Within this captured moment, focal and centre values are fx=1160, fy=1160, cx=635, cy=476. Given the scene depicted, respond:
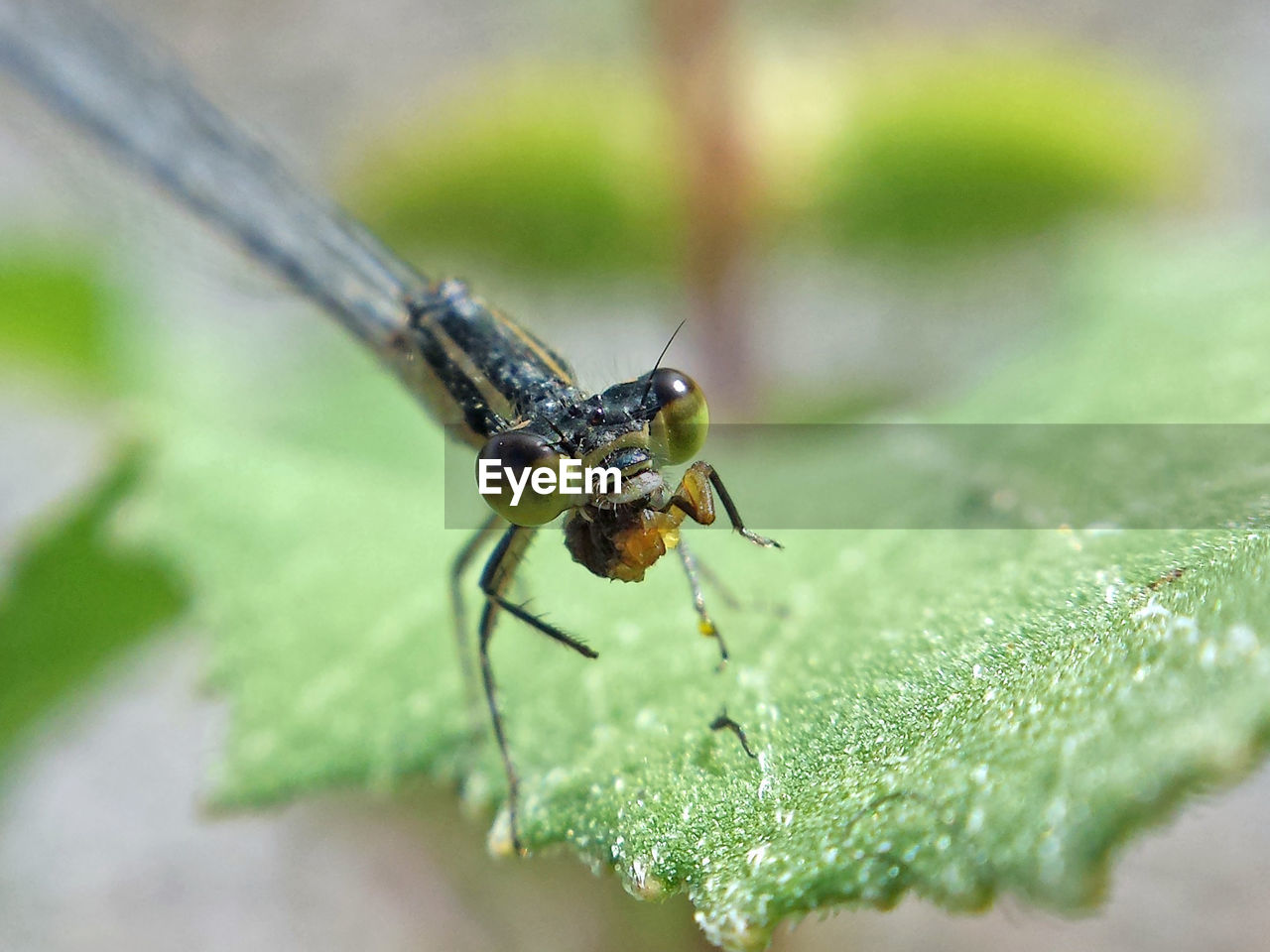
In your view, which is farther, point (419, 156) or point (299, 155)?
point (299, 155)

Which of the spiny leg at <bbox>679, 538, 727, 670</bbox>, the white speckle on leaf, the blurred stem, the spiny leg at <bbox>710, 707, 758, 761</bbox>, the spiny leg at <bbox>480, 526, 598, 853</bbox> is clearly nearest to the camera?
the white speckle on leaf

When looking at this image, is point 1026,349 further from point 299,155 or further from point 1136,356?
point 299,155

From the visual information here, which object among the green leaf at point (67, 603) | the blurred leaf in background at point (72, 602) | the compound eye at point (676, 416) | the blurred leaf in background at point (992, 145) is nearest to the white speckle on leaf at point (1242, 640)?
the compound eye at point (676, 416)

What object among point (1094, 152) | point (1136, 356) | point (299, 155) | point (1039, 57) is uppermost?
point (299, 155)

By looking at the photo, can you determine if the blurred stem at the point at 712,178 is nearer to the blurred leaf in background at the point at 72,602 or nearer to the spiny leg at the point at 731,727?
the blurred leaf in background at the point at 72,602

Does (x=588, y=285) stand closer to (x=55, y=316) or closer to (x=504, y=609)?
(x=55, y=316)

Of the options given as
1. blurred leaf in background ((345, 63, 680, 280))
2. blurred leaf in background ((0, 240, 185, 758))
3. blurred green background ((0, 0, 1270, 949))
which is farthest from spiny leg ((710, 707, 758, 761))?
blurred leaf in background ((345, 63, 680, 280))

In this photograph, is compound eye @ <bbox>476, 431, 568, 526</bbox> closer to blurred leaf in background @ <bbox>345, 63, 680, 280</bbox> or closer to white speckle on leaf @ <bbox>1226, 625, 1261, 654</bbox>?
white speckle on leaf @ <bbox>1226, 625, 1261, 654</bbox>

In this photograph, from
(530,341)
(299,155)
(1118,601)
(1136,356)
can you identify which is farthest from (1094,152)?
(299,155)
